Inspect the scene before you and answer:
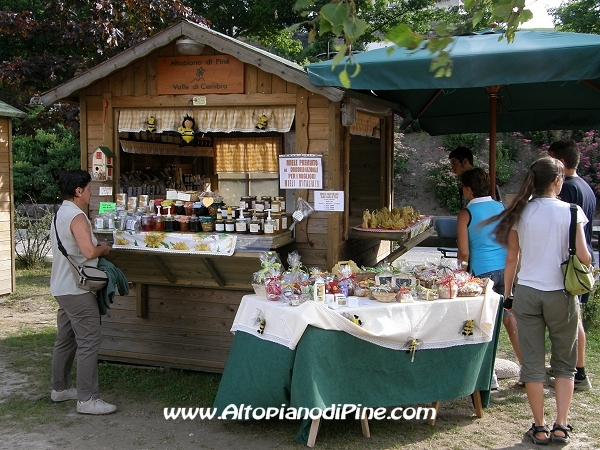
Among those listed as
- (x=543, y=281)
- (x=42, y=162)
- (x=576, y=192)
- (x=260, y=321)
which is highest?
(x=42, y=162)

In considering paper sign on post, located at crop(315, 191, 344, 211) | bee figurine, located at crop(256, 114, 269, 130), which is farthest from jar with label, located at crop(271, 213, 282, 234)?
bee figurine, located at crop(256, 114, 269, 130)

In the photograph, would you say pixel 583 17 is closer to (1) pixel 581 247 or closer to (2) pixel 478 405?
(2) pixel 478 405

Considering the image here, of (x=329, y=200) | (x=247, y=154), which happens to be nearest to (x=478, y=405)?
(x=329, y=200)

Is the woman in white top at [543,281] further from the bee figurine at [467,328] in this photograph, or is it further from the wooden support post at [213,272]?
the wooden support post at [213,272]

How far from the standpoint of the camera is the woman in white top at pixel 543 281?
397 centimetres

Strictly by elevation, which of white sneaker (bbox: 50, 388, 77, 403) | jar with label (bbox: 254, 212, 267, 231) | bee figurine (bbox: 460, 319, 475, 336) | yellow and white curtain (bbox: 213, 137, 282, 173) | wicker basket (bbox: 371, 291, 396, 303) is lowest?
white sneaker (bbox: 50, 388, 77, 403)

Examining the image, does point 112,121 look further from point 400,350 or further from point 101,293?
point 400,350

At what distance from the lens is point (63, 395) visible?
202 inches

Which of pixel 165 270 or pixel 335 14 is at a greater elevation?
pixel 335 14

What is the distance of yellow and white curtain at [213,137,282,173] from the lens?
8008 millimetres

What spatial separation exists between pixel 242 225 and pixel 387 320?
5.84 feet

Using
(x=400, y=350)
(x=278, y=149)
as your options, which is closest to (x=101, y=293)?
(x=400, y=350)

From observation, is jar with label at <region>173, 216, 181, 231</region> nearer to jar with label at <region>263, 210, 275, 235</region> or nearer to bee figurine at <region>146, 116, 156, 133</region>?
jar with label at <region>263, 210, 275, 235</region>

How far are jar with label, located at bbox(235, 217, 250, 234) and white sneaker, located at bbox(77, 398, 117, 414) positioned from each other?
5.68 feet
